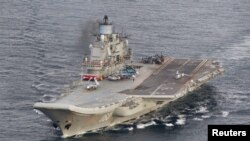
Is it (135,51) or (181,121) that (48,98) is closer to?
(181,121)

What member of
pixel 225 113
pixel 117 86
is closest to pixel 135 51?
pixel 117 86

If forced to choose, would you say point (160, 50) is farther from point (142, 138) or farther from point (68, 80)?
point (142, 138)

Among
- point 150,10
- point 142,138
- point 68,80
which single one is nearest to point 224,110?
point 142,138

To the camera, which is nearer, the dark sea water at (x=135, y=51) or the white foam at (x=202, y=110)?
the dark sea water at (x=135, y=51)

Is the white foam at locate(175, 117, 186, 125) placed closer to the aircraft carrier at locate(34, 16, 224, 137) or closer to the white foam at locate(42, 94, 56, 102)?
the aircraft carrier at locate(34, 16, 224, 137)

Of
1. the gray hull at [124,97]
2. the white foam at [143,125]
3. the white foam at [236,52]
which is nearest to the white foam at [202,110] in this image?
the gray hull at [124,97]

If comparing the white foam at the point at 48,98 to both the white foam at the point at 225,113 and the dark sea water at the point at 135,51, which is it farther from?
the white foam at the point at 225,113

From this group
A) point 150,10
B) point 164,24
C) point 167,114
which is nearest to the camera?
point 167,114
